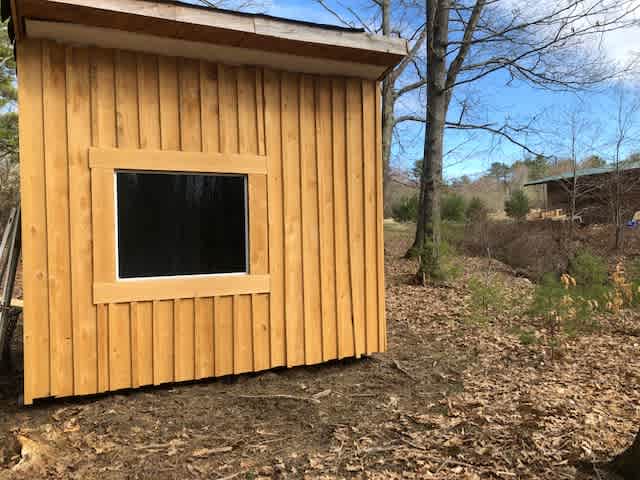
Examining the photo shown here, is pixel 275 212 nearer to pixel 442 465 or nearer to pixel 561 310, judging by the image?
pixel 442 465

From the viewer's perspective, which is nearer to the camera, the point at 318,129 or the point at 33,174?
the point at 33,174

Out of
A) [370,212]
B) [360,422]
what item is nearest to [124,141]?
[370,212]

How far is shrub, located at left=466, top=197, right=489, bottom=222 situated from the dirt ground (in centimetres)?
1189

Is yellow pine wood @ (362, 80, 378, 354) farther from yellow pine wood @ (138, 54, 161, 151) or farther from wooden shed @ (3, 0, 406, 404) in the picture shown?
yellow pine wood @ (138, 54, 161, 151)

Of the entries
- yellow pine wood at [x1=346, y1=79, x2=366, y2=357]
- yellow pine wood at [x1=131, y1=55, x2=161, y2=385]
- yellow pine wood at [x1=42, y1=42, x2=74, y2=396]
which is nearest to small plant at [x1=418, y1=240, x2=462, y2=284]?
yellow pine wood at [x1=346, y1=79, x2=366, y2=357]

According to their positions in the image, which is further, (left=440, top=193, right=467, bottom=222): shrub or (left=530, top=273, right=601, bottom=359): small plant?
(left=440, top=193, right=467, bottom=222): shrub

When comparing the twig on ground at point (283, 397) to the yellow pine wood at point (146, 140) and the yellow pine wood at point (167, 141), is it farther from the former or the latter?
the yellow pine wood at point (146, 140)

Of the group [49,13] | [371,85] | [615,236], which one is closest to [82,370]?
[49,13]

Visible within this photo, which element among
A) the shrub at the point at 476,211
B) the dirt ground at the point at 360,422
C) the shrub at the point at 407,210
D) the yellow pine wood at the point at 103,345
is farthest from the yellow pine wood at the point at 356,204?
the shrub at the point at 407,210

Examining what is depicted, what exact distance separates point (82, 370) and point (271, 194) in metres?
2.04

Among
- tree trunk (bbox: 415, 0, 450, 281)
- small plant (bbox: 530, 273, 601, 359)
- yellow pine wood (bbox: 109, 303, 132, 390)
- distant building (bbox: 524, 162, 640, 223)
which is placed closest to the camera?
yellow pine wood (bbox: 109, 303, 132, 390)

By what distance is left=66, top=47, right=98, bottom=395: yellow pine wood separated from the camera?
12.0 ft

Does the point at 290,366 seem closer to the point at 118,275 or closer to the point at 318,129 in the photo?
the point at 118,275

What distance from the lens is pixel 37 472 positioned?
9.40ft
